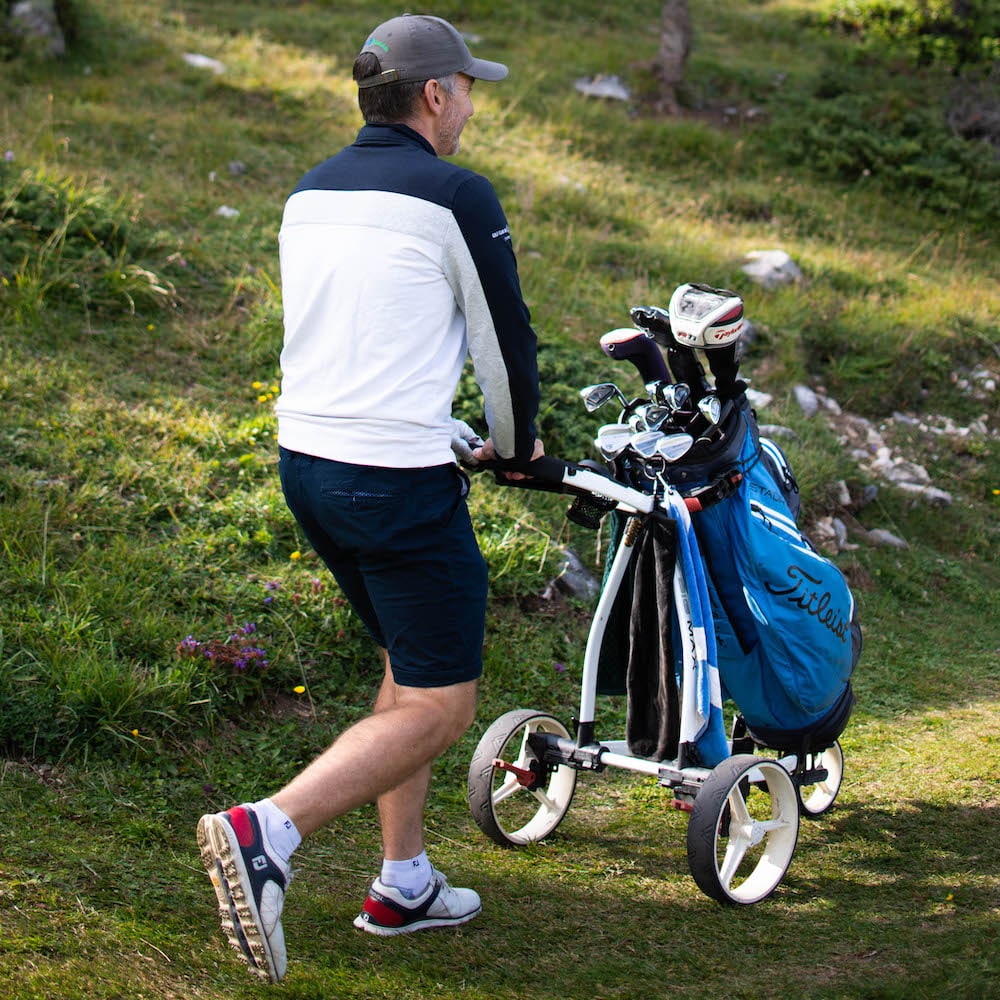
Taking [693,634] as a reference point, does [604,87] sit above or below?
above

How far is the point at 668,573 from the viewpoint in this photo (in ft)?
11.2

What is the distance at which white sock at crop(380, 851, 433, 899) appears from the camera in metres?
3.19

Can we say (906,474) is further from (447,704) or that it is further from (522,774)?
(447,704)

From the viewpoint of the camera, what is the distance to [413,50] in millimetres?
2918

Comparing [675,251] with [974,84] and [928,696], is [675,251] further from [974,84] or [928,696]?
[974,84]

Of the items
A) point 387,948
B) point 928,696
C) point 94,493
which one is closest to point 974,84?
point 928,696

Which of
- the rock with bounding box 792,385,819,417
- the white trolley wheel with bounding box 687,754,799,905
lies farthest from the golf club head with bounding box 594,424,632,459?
the rock with bounding box 792,385,819,417

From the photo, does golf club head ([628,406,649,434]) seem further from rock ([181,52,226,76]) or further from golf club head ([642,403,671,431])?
rock ([181,52,226,76])

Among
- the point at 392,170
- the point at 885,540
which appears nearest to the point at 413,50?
the point at 392,170

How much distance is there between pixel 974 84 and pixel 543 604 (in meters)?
9.84

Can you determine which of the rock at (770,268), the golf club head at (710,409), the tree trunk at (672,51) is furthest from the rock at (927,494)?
the tree trunk at (672,51)

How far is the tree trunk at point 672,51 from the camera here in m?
12.6

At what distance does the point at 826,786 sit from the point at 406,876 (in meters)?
1.72

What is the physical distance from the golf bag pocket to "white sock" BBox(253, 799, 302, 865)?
1537mm
